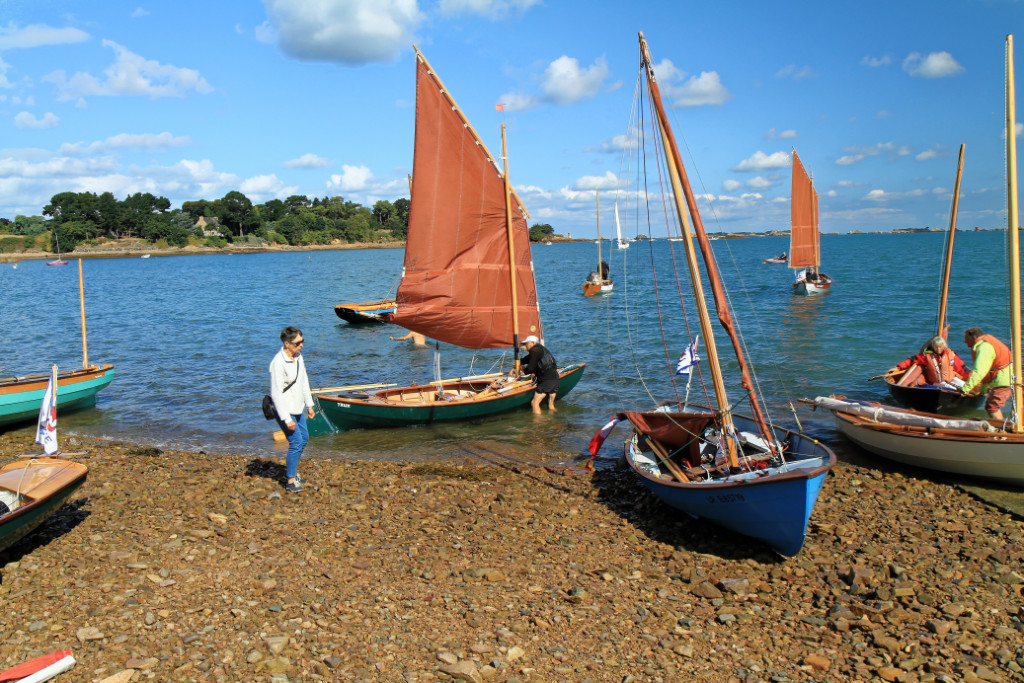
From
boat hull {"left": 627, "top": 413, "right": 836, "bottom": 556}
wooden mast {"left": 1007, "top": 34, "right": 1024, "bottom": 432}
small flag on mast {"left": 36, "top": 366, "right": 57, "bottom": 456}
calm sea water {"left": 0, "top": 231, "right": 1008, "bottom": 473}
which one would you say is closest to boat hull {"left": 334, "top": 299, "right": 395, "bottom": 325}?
calm sea water {"left": 0, "top": 231, "right": 1008, "bottom": 473}

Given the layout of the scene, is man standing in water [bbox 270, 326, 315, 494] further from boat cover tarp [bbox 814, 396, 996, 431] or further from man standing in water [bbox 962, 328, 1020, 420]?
man standing in water [bbox 962, 328, 1020, 420]

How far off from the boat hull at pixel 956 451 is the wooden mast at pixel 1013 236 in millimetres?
534

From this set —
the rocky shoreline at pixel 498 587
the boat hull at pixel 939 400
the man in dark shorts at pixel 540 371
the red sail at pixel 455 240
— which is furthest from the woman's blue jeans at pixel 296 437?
the boat hull at pixel 939 400

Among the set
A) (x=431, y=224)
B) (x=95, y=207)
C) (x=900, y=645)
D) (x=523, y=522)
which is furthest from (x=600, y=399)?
(x=95, y=207)

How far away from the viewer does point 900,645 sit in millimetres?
6531

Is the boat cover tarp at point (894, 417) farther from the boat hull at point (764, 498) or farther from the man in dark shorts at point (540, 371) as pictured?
the man in dark shorts at point (540, 371)

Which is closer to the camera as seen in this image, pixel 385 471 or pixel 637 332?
pixel 385 471

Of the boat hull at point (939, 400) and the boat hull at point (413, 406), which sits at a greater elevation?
the boat hull at point (939, 400)

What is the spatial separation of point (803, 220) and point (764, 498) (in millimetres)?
42092

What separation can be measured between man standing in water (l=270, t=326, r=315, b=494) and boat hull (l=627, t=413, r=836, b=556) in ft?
16.6

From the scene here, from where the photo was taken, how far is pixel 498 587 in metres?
7.72

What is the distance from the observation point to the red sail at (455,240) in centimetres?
1658

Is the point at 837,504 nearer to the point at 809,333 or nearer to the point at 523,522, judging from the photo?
the point at 523,522

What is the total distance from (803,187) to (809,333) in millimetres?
17645
